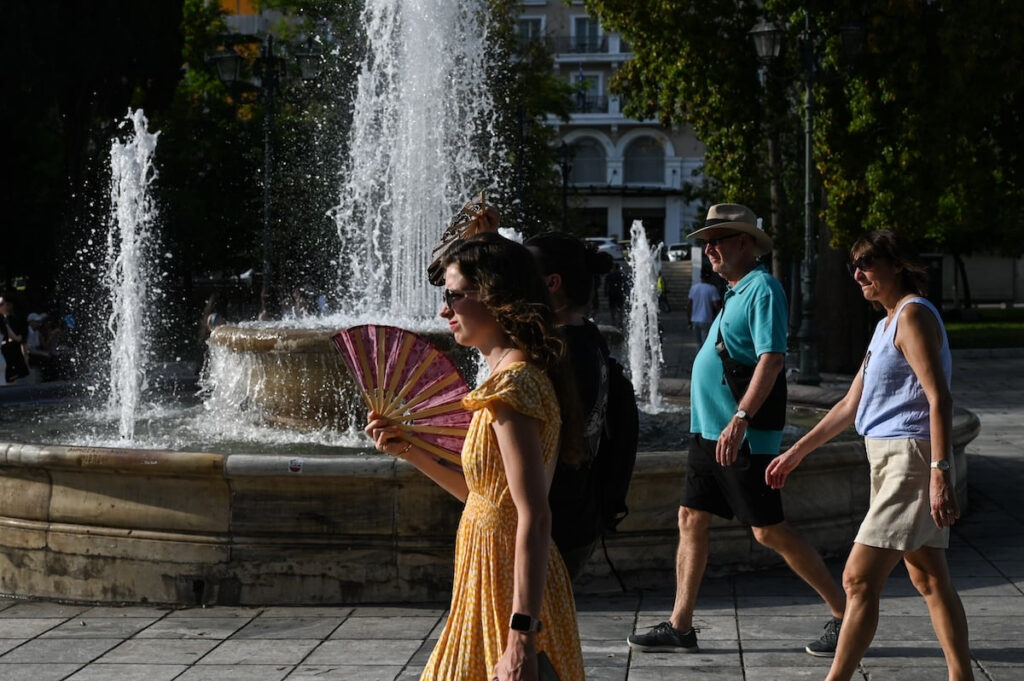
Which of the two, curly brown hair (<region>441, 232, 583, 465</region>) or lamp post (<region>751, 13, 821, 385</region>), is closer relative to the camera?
curly brown hair (<region>441, 232, 583, 465</region>)

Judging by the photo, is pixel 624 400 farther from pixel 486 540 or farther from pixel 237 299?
pixel 237 299

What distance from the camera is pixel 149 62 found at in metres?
31.0

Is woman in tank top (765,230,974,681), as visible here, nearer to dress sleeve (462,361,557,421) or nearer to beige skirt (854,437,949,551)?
beige skirt (854,437,949,551)

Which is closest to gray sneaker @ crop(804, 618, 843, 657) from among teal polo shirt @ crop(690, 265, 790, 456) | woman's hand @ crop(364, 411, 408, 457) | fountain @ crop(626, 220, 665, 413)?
teal polo shirt @ crop(690, 265, 790, 456)

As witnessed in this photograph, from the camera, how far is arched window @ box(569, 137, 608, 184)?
7500 centimetres

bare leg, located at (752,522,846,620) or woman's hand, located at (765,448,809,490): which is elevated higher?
woman's hand, located at (765,448,809,490)

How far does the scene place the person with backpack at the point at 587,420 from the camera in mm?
3654

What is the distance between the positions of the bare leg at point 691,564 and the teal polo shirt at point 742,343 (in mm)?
350

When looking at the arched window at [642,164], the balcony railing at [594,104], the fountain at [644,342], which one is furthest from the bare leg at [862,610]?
the arched window at [642,164]

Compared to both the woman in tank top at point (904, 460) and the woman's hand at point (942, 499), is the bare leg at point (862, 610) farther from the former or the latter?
the woman's hand at point (942, 499)

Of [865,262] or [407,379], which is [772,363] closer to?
[865,262]

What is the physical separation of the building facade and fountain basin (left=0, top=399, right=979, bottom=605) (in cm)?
6671

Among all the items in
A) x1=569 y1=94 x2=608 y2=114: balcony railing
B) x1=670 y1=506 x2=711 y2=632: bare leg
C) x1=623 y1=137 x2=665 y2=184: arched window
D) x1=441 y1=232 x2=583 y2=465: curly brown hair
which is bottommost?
x1=670 y1=506 x2=711 y2=632: bare leg

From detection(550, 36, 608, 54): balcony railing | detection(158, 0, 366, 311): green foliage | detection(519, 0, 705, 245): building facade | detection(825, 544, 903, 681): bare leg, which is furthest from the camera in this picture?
detection(519, 0, 705, 245): building facade
